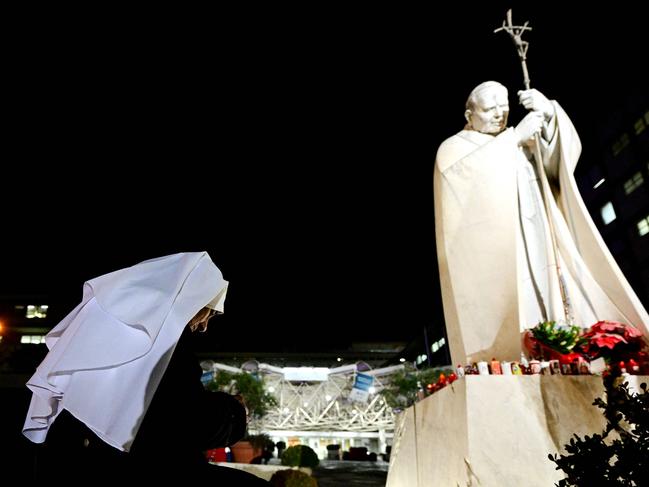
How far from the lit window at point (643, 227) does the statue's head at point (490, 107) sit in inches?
1502

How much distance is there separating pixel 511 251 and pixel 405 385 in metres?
39.1

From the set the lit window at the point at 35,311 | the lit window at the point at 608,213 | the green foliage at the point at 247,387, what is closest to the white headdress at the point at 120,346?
the green foliage at the point at 247,387

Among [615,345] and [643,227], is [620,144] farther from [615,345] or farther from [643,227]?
[615,345]

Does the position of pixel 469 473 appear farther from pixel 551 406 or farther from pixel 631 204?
pixel 631 204

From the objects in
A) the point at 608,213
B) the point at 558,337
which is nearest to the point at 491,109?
the point at 558,337

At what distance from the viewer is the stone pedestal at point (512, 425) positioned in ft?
13.1

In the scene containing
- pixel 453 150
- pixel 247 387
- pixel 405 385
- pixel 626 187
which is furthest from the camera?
pixel 405 385

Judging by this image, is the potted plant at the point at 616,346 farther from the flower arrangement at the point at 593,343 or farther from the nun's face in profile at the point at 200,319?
the nun's face in profile at the point at 200,319

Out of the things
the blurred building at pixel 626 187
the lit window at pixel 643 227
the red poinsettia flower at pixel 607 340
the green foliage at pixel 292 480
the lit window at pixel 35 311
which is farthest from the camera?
the lit window at pixel 35 311

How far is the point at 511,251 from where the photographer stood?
5699 mm

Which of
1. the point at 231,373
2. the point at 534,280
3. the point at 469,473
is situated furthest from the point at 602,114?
the point at 469,473

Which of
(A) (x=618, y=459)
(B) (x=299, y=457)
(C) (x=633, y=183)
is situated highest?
(C) (x=633, y=183)

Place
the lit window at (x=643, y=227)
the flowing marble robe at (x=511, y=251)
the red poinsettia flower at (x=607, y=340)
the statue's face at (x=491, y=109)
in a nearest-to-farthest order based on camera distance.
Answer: the red poinsettia flower at (x=607, y=340) < the flowing marble robe at (x=511, y=251) < the statue's face at (x=491, y=109) < the lit window at (x=643, y=227)

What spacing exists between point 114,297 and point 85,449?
0.66 metres
